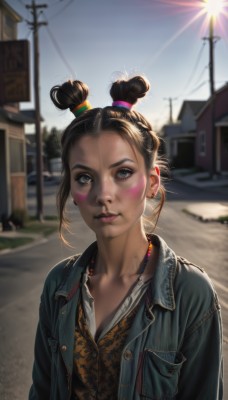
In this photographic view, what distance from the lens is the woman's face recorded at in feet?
5.81

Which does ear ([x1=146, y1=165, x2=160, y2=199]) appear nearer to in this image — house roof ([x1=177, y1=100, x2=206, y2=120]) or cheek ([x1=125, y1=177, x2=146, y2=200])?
cheek ([x1=125, y1=177, x2=146, y2=200])

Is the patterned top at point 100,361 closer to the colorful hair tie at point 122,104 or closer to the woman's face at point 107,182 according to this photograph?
the woman's face at point 107,182

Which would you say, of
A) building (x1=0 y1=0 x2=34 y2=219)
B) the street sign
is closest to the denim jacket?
the street sign

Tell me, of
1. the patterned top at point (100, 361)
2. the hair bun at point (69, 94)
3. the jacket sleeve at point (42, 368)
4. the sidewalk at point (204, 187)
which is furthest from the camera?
the sidewalk at point (204, 187)

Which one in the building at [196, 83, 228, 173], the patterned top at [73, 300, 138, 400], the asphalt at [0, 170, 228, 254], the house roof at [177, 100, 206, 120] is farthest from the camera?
the house roof at [177, 100, 206, 120]

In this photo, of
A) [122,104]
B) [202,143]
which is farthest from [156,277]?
[202,143]

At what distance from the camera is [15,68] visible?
1542 centimetres

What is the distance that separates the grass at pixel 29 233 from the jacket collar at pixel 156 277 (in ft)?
34.2

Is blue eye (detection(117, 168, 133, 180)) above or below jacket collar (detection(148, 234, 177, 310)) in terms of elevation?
above

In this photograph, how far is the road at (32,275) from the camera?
468cm

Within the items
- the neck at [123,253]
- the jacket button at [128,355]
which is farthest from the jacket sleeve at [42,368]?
the jacket button at [128,355]

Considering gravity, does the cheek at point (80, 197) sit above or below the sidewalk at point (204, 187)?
above

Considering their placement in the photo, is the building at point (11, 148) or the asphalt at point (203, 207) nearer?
the asphalt at point (203, 207)

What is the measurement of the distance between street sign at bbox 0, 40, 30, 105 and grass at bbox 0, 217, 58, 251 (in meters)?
4.48
